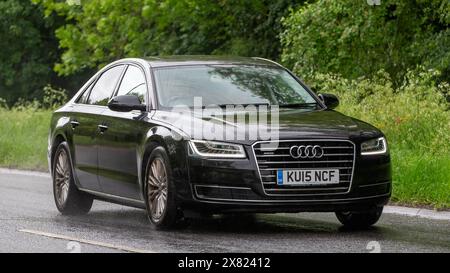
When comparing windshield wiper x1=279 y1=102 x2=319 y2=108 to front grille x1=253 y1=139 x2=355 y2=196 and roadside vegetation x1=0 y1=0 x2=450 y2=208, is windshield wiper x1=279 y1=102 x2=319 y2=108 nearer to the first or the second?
front grille x1=253 y1=139 x2=355 y2=196

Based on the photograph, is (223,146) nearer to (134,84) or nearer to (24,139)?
(134,84)

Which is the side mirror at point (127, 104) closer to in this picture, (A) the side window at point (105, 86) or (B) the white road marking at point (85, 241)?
(A) the side window at point (105, 86)

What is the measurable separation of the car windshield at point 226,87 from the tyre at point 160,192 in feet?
2.51

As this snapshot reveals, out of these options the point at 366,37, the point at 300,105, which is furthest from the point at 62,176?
the point at 366,37

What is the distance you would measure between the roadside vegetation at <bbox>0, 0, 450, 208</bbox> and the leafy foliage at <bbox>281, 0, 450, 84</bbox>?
2 cm

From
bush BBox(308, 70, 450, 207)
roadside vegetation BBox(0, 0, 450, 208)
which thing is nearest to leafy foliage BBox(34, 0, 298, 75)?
roadside vegetation BBox(0, 0, 450, 208)


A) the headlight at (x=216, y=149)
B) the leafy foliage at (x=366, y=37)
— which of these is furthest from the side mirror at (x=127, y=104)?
the leafy foliage at (x=366, y=37)

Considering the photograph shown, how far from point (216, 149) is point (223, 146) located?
0.07 m

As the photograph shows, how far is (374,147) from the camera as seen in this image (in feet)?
37.2

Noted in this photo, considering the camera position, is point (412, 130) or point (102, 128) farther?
point (412, 130)
